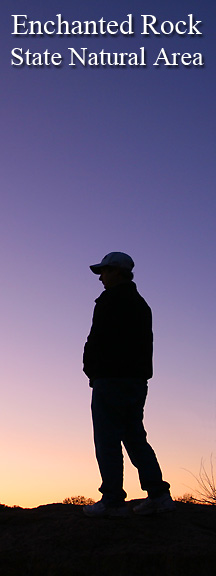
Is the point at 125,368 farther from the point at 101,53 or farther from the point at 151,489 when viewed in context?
the point at 101,53

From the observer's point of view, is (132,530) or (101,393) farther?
(101,393)

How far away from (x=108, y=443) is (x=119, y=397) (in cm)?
41

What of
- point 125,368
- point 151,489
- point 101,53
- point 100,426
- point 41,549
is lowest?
point 41,549

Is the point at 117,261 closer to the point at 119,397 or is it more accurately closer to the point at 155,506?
the point at 119,397

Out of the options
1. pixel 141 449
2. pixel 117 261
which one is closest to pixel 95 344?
pixel 117 261

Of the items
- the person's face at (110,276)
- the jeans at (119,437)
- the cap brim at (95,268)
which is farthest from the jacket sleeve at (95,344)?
the cap brim at (95,268)

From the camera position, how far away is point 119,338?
5848 mm

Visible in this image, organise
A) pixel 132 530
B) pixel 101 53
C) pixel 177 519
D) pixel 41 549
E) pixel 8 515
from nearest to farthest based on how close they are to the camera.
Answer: pixel 41 549 < pixel 132 530 < pixel 177 519 < pixel 8 515 < pixel 101 53

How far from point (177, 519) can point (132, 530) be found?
1.95 feet

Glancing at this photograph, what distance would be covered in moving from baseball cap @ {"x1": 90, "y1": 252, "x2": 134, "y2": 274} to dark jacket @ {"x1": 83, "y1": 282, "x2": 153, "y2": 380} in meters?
0.20

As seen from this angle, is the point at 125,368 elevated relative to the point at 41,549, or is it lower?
elevated

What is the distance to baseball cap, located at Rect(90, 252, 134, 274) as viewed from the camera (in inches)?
241

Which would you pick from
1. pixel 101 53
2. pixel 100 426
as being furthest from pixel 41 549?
pixel 101 53

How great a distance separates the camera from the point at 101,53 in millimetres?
10227
